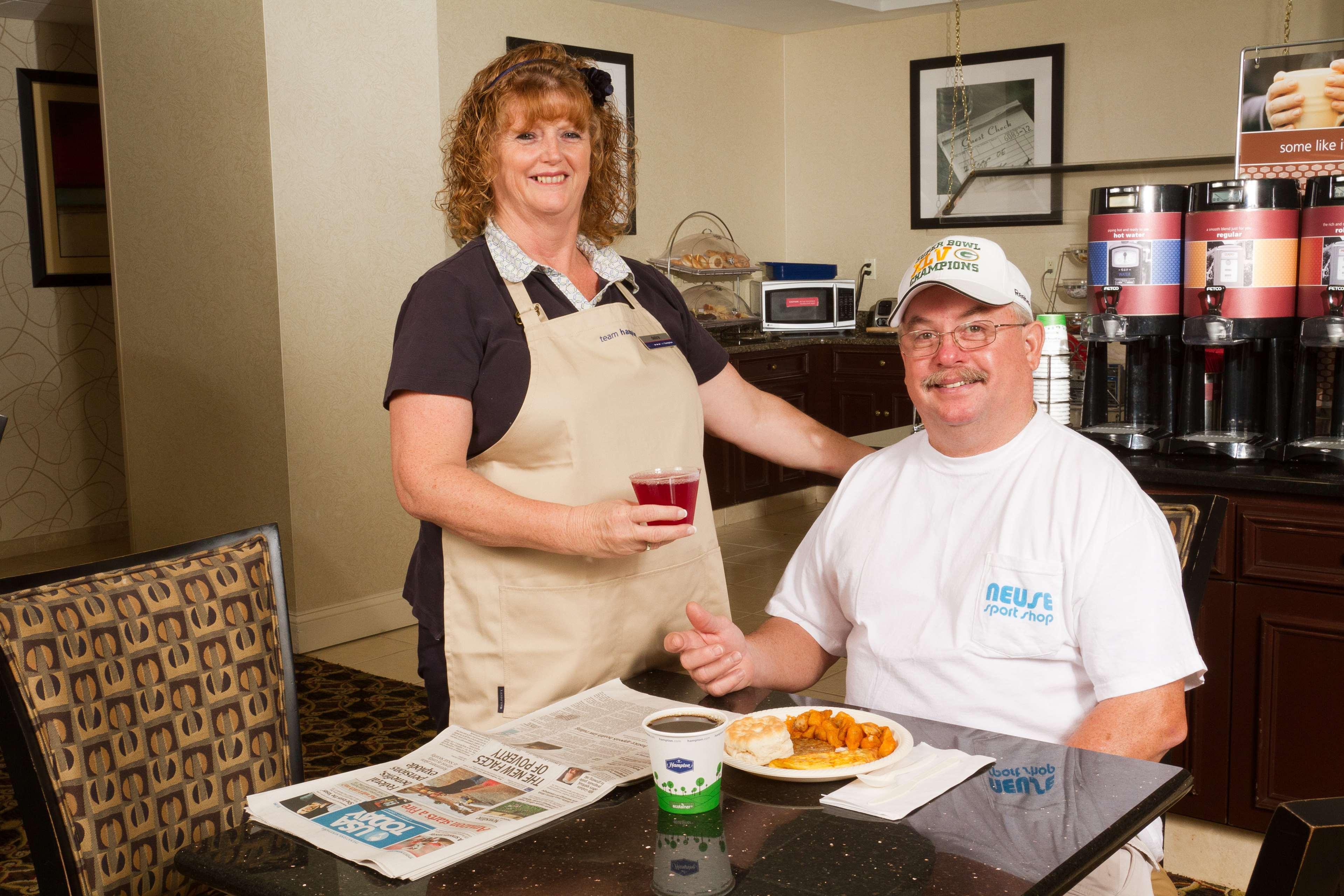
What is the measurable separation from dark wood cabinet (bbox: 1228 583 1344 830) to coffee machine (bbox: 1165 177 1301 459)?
0.33m

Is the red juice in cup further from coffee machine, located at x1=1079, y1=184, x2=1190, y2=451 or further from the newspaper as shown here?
coffee machine, located at x1=1079, y1=184, x2=1190, y2=451

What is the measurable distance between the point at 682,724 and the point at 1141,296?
74.3 inches

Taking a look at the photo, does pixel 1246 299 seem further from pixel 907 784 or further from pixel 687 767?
pixel 687 767

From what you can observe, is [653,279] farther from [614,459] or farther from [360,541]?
[360,541]

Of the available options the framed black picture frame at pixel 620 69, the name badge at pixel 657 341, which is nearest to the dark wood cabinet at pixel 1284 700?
the name badge at pixel 657 341

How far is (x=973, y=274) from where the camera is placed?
1.62m

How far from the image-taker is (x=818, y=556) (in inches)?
70.6

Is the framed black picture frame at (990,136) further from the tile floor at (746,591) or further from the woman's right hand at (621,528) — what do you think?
the woman's right hand at (621,528)

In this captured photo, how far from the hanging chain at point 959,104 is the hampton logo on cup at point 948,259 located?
488 centimetres

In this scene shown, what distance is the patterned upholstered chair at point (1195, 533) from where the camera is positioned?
1670mm

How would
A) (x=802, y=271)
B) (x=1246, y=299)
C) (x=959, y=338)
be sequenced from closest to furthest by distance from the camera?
(x=959, y=338), (x=1246, y=299), (x=802, y=271)

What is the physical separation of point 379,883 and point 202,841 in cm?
22

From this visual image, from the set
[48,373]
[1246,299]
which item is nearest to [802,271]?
[48,373]

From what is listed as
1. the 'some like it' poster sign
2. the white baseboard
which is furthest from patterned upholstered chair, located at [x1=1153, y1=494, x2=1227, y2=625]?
the white baseboard
